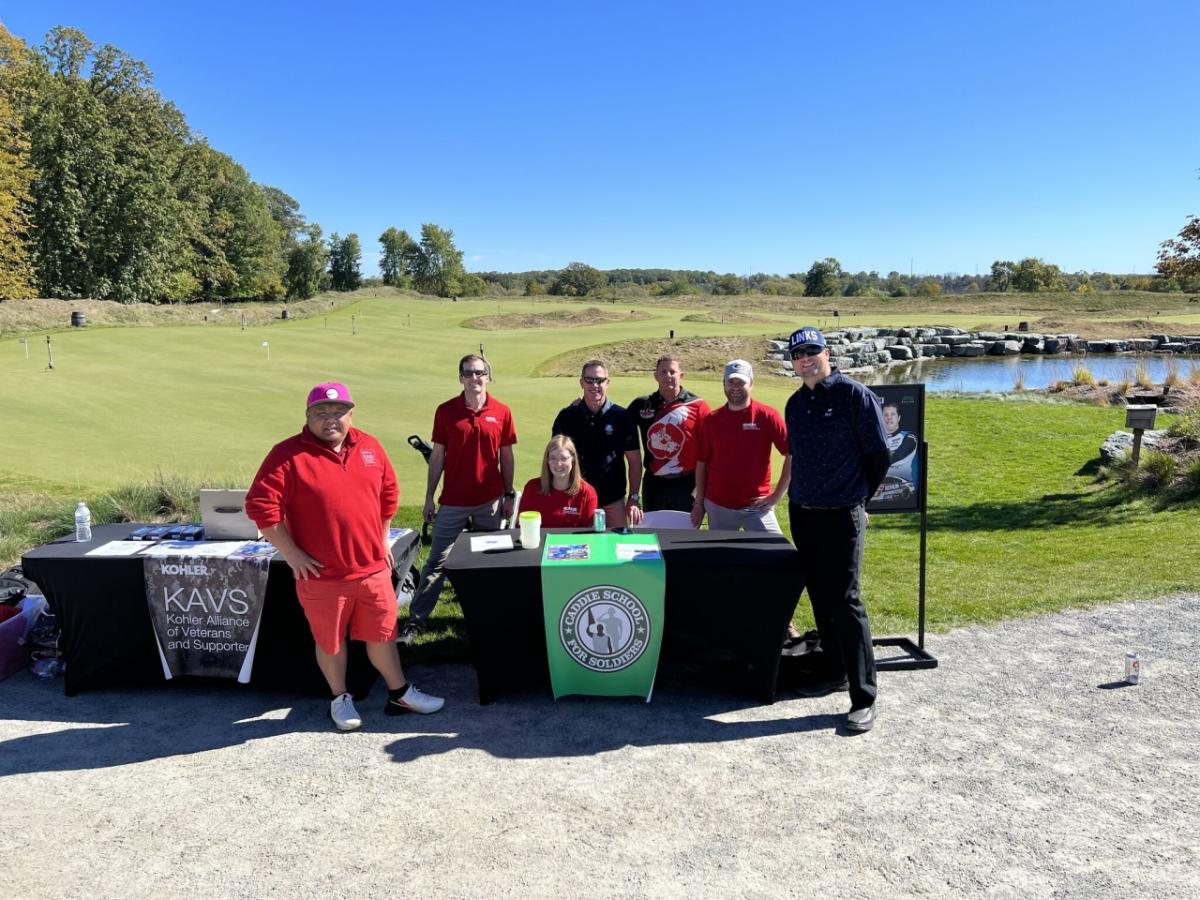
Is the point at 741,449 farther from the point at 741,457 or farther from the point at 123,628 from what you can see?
the point at 123,628

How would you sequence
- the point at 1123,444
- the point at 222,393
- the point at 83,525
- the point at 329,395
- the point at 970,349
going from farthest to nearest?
the point at 970,349 < the point at 222,393 < the point at 1123,444 < the point at 83,525 < the point at 329,395

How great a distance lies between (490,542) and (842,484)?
6.96 feet

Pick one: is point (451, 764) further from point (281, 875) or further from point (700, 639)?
point (700, 639)

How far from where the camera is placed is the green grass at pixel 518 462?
280 inches

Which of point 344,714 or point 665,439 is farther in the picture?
point 665,439

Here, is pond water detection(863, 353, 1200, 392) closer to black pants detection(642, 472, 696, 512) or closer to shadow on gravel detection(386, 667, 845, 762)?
black pants detection(642, 472, 696, 512)

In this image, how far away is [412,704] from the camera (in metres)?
4.60

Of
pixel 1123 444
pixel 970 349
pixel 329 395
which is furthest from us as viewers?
pixel 970 349

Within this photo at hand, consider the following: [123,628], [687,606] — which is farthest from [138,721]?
[687,606]

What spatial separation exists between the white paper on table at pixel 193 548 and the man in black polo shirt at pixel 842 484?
343 centimetres

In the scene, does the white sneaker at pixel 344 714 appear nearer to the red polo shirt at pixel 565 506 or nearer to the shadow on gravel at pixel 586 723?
the shadow on gravel at pixel 586 723

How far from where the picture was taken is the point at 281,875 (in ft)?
10.5

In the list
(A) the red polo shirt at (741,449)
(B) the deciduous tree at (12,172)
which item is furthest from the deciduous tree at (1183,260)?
(B) the deciduous tree at (12,172)

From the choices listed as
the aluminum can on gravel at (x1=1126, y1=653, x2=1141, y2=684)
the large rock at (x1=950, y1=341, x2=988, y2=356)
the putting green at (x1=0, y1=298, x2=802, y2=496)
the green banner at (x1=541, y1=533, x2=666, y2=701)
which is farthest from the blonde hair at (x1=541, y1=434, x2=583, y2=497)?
the large rock at (x1=950, y1=341, x2=988, y2=356)
